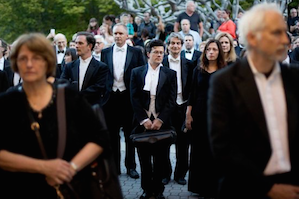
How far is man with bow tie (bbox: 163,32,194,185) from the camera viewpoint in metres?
9.37

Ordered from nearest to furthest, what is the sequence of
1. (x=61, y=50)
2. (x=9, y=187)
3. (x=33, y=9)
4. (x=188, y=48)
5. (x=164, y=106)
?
(x=9, y=187) < (x=164, y=106) < (x=188, y=48) < (x=61, y=50) < (x=33, y=9)

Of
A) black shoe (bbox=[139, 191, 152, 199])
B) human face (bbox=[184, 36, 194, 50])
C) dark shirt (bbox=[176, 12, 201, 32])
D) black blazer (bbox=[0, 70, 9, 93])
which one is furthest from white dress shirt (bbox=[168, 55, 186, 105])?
dark shirt (bbox=[176, 12, 201, 32])

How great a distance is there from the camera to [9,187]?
4.05m

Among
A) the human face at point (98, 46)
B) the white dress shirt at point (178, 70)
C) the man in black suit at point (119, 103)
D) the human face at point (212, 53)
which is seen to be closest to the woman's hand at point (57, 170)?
the human face at point (212, 53)

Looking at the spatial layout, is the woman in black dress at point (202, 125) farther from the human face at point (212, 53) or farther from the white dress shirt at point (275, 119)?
the white dress shirt at point (275, 119)

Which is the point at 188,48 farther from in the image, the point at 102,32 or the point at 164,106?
the point at 102,32

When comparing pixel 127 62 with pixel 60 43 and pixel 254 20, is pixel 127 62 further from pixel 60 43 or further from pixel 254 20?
pixel 254 20

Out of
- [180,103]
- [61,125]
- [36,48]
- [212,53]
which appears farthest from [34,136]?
[180,103]

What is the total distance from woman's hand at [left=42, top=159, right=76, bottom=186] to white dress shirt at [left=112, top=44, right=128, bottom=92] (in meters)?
6.18

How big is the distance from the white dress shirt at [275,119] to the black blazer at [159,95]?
169 inches

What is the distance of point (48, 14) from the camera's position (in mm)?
35656

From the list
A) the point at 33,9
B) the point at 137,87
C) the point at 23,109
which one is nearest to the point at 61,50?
the point at 137,87

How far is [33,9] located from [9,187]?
30.4 m

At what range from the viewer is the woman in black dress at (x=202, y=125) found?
799cm
